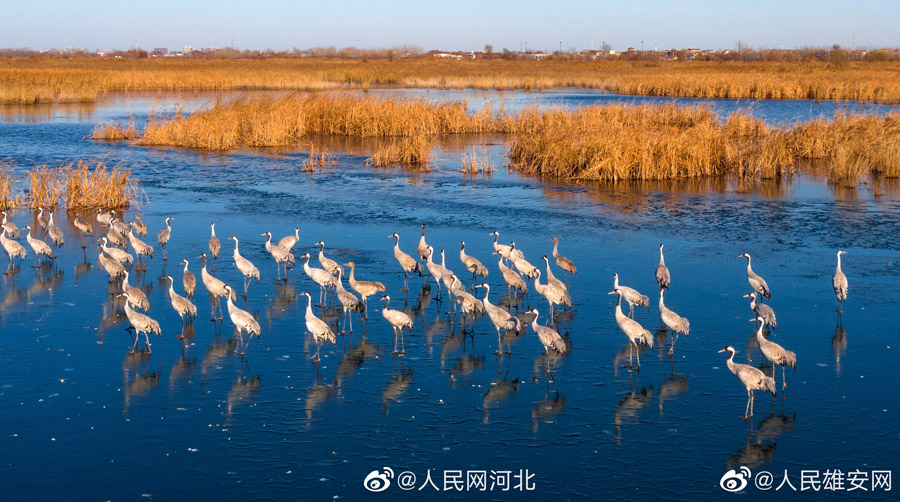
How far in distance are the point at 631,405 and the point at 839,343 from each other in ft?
11.6

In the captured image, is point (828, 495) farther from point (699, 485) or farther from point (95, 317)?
point (95, 317)

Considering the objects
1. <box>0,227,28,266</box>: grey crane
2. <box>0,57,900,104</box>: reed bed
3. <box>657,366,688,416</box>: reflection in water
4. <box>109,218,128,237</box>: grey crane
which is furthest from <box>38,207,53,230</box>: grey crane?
<box>0,57,900,104</box>: reed bed

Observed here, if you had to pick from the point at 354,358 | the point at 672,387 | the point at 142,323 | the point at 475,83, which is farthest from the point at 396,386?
the point at 475,83

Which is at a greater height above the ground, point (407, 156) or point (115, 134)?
point (115, 134)

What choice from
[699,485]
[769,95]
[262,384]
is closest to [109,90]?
[769,95]

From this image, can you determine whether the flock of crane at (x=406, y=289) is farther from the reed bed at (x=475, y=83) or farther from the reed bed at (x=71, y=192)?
the reed bed at (x=475, y=83)

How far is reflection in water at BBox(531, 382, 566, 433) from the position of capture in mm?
8891

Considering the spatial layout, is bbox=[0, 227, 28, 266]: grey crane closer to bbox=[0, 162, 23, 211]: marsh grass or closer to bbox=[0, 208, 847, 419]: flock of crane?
bbox=[0, 208, 847, 419]: flock of crane

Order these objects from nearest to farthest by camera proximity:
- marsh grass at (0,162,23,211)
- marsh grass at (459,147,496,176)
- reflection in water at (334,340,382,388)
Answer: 1. reflection in water at (334,340,382,388)
2. marsh grass at (0,162,23,211)
3. marsh grass at (459,147,496,176)

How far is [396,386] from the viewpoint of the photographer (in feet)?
32.0

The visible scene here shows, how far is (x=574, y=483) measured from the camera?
25.0 feet

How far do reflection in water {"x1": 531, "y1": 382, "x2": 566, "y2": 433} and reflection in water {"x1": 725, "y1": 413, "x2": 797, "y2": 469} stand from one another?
1755 millimetres

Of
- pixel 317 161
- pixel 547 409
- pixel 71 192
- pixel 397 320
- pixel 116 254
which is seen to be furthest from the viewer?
pixel 317 161

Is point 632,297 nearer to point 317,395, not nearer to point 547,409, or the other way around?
point 547,409
